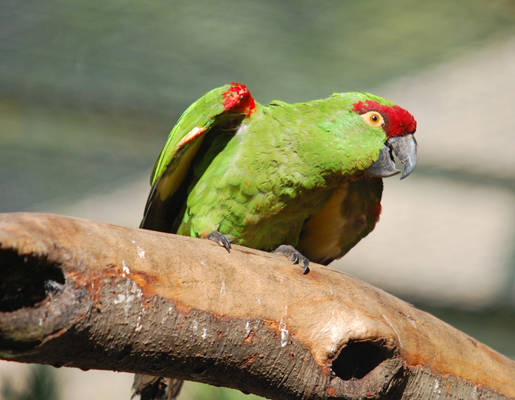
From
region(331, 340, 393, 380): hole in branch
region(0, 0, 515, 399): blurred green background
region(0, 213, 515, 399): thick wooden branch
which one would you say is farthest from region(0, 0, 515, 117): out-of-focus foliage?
region(331, 340, 393, 380): hole in branch

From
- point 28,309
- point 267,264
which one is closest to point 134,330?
point 28,309

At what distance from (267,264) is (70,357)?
732 mm

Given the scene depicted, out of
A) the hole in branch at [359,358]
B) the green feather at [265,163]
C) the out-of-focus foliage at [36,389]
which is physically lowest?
the out-of-focus foliage at [36,389]

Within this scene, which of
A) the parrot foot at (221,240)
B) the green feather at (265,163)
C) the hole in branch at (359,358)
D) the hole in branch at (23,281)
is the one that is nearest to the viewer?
the hole in branch at (23,281)

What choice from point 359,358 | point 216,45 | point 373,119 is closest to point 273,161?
point 373,119

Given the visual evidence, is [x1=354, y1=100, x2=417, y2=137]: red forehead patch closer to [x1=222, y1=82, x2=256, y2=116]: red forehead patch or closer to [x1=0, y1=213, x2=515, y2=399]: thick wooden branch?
[x1=222, y1=82, x2=256, y2=116]: red forehead patch

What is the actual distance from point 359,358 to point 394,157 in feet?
3.86

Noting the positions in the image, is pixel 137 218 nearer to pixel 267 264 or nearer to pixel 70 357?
pixel 267 264

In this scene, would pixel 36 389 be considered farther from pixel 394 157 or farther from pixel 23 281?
pixel 394 157

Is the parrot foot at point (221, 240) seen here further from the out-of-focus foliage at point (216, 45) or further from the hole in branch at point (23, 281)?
the out-of-focus foliage at point (216, 45)

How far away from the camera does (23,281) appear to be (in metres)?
1.42

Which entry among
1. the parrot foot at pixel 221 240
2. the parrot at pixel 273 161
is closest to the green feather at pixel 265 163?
the parrot at pixel 273 161

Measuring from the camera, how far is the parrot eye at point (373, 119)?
2738 mm

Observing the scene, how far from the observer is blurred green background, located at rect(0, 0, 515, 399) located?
452cm
